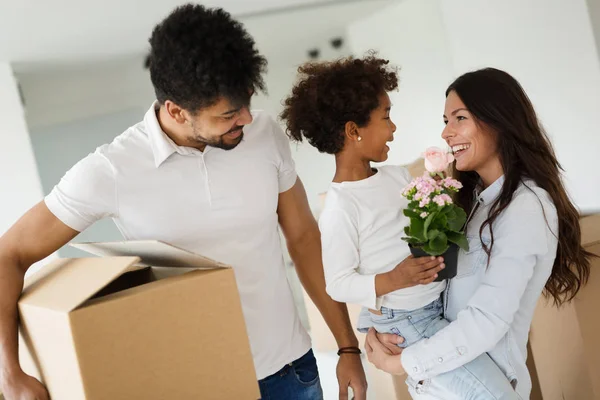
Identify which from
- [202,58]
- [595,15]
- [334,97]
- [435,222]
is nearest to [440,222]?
[435,222]

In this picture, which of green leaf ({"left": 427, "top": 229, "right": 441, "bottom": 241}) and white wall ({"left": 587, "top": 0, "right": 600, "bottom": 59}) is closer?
green leaf ({"left": 427, "top": 229, "right": 441, "bottom": 241})

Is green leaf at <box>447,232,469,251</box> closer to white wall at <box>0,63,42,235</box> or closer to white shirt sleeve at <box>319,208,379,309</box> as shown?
white shirt sleeve at <box>319,208,379,309</box>

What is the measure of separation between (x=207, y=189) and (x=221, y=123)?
0.17m

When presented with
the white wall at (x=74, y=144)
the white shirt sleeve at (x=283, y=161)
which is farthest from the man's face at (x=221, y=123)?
the white wall at (x=74, y=144)

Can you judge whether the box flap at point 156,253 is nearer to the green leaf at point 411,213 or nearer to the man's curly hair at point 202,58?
the man's curly hair at point 202,58

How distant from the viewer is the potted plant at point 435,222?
137 cm

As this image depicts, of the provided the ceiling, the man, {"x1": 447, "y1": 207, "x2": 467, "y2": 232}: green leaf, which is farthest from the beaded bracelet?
the ceiling

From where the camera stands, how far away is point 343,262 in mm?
1550

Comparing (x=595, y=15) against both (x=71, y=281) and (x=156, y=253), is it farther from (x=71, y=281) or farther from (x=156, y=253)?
(x=71, y=281)

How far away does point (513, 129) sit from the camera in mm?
1485

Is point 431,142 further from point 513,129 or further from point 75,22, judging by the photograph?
point 513,129

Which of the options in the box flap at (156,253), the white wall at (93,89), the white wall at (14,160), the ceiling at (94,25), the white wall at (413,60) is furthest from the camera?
the white wall at (413,60)

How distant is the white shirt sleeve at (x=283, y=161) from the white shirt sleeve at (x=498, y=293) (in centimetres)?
49

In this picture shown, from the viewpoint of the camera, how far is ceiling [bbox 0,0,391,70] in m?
3.44
